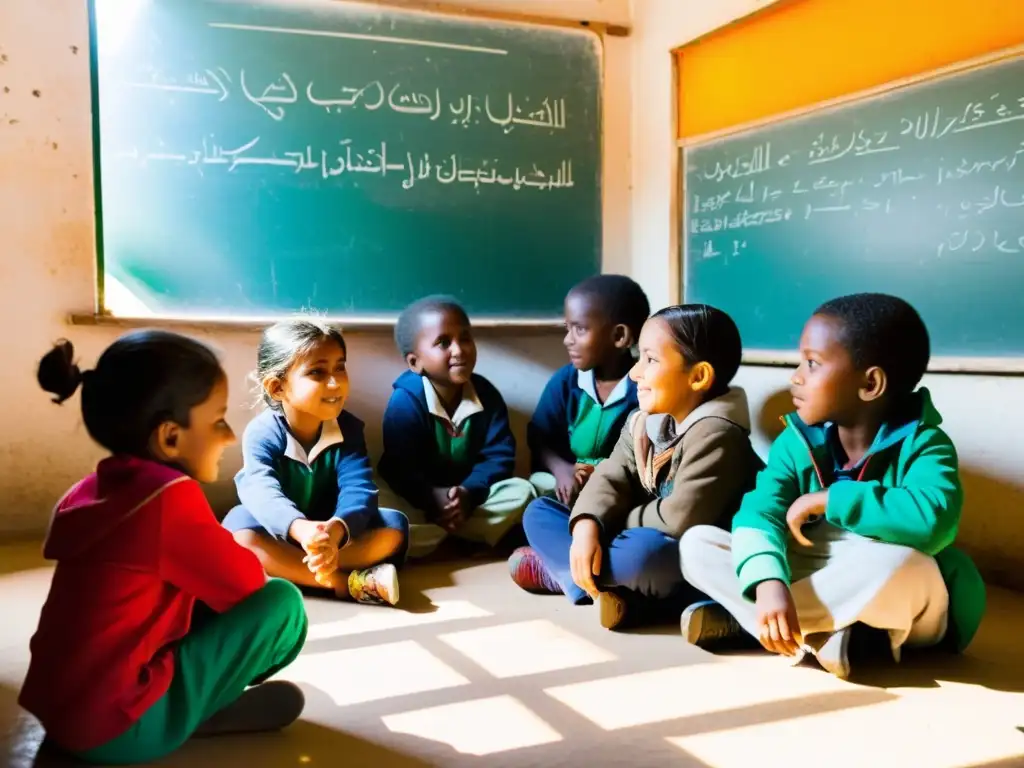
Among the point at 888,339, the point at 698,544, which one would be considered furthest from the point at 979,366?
the point at 698,544

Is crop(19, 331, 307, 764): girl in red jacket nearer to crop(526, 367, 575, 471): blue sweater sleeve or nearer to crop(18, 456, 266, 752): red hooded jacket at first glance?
crop(18, 456, 266, 752): red hooded jacket

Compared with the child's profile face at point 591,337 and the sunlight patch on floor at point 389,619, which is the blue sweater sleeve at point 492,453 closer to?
the child's profile face at point 591,337

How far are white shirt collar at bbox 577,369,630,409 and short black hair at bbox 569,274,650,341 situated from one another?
175 millimetres

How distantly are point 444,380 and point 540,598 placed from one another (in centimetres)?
89

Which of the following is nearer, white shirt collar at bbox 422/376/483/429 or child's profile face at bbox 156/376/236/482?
child's profile face at bbox 156/376/236/482

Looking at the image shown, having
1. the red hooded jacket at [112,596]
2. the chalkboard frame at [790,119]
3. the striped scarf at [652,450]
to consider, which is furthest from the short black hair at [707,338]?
the red hooded jacket at [112,596]

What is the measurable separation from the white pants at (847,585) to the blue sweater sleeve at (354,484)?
85 centimetres

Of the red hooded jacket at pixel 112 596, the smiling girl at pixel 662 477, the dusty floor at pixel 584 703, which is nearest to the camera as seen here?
the red hooded jacket at pixel 112 596

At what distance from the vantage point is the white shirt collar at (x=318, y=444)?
221 cm

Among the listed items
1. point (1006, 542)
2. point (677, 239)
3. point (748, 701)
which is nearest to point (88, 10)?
point (677, 239)

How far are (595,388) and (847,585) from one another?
47.7 inches

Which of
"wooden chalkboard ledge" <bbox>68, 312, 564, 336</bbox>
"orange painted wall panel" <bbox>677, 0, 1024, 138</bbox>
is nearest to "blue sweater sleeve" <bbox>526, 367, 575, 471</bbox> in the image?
"wooden chalkboard ledge" <bbox>68, 312, 564, 336</bbox>

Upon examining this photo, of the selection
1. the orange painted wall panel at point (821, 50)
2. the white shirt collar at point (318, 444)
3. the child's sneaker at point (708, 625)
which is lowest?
the child's sneaker at point (708, 625)

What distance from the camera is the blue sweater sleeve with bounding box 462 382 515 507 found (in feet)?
8.59
